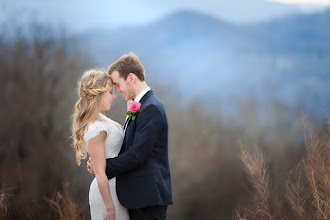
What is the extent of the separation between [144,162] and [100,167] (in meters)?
0.29

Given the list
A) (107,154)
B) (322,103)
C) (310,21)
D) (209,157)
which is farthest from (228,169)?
(107,154)

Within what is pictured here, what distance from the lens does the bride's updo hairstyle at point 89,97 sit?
266 cm

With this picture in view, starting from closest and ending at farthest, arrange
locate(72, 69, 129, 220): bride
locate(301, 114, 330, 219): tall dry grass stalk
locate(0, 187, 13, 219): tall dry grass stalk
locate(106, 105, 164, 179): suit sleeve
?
locate(106, 105, 164, 179): suit sleeve < locate(72, 69, 129, 220): bride < locate(301, 114, 330, 219): tall dry grass stalk < locate(0, 187, 13, 219): tall dry grass stalk

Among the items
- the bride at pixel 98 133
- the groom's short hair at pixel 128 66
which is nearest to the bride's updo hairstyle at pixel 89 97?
the bride at pixel 98 133

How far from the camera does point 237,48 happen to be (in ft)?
24.1

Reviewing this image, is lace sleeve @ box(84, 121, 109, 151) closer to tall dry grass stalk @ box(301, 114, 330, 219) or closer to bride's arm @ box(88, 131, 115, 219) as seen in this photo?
bride's arm @ box(88, 131, 115, 219)

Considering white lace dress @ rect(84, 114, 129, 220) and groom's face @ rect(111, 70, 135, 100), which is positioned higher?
groom's face @ rect(111, 70, 135, 100)

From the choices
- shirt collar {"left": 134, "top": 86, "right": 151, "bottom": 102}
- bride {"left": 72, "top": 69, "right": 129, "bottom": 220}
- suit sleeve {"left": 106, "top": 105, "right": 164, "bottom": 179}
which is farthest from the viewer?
shirt collar {"left": 134, "top": 86, "right": 151, "bottom": 102}

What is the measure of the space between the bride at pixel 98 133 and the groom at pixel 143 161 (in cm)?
7

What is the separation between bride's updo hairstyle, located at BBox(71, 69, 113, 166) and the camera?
2.66 meters

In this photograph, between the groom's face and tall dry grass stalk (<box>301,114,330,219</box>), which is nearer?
the groom's face

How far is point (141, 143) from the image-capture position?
8.07 ft

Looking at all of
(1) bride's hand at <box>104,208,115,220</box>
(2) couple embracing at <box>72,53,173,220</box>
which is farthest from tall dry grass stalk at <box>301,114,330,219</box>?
(1) bride's hand at <box>104,208,115,220</box>

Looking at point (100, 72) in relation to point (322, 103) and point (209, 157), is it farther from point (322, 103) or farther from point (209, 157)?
point (322, 103)
